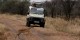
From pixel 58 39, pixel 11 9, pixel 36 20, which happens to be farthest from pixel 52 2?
pixel 58 39

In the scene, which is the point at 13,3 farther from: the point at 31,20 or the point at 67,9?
the point at 31,20

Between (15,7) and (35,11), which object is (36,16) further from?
(15,7)

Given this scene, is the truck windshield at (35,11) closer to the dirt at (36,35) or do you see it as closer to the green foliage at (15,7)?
the dirt at (36,35)

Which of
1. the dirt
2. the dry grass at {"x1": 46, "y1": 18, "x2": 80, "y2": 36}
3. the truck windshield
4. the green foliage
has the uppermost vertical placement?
the truck windshield

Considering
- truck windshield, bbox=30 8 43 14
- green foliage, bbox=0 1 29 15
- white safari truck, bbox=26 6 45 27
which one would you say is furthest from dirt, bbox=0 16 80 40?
green foliage, bbox=0 1 29 15

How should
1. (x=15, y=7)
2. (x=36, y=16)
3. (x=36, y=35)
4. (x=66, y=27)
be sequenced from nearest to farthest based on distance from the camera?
1. (x=36, y=35)
2. (x=66, y=27)
3. (x=36, y=16)
4. (x=15, y=7)

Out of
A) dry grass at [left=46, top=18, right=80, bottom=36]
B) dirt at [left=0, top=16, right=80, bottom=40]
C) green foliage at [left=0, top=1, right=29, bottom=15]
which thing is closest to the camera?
dirt at [left=0, top=16, right=80, bottom=40]

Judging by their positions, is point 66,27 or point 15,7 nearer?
point 66,27

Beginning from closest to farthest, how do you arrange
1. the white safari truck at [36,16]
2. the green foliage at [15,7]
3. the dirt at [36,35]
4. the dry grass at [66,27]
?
1. the dirt at [36,35]
2. the dry grass at [66,27]
3. the white safari truck at [36,16]
4. the green foliage at [15,7]

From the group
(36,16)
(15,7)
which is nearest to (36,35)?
(36,16)

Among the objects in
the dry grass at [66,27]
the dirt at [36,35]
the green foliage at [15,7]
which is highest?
the dirt at [36,35]

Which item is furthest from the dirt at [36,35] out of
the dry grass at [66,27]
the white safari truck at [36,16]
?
the white safari truck at [36,16]

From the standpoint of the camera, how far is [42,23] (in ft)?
103

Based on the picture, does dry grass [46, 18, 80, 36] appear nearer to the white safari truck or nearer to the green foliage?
the white safari truck
